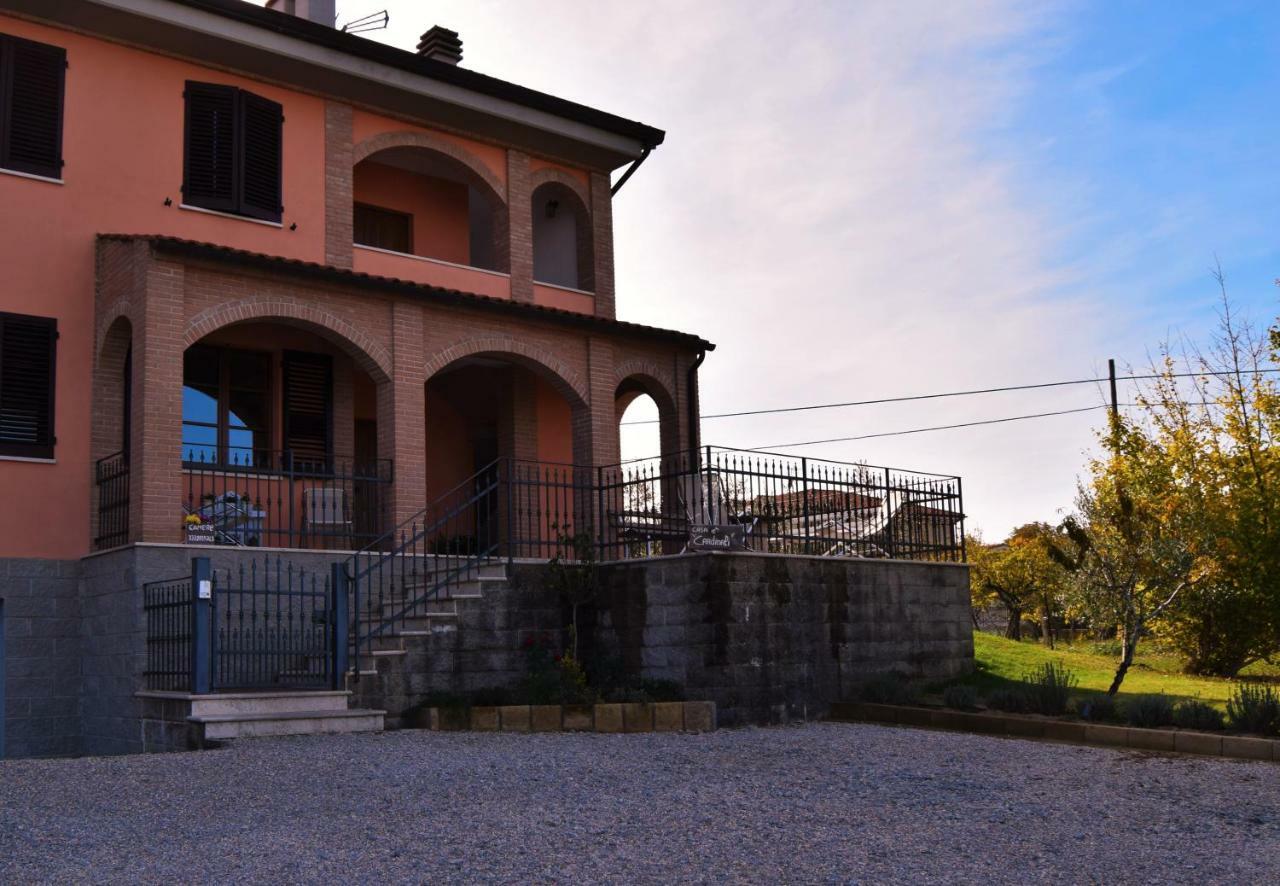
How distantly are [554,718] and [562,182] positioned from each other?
9475 millimetres

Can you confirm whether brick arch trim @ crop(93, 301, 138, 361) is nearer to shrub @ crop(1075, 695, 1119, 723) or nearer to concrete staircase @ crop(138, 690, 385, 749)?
concrete staircase @ crop(138, 690, 385, 749)

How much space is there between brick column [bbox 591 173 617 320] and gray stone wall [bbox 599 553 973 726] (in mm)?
6188

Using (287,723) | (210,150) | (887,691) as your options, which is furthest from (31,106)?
(887,691)

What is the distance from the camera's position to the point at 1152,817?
24.4 ft

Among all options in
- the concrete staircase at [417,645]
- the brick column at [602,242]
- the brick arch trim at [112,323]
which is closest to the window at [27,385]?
the brick arch trim at [112,323]

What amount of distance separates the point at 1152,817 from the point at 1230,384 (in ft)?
51.4

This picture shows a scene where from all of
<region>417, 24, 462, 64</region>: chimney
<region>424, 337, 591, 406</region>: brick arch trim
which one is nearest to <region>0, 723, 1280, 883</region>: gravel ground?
<region>424, 337, 591, 406</region>: brick arch trim

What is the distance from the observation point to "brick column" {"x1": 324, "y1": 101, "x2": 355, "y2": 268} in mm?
15773

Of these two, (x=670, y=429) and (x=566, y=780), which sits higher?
(x=670, y=429)

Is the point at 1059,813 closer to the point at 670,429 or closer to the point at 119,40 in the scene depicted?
the point at 670,429

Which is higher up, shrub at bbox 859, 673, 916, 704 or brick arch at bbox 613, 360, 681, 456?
brick arch at bbox 613, 360, 681, 456

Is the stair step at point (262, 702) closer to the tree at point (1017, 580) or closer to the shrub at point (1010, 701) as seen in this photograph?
the shrub at point (1010, 701)

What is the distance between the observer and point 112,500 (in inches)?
519

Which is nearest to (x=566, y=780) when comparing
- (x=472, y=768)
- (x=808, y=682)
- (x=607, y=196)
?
(x=472, y=768)
